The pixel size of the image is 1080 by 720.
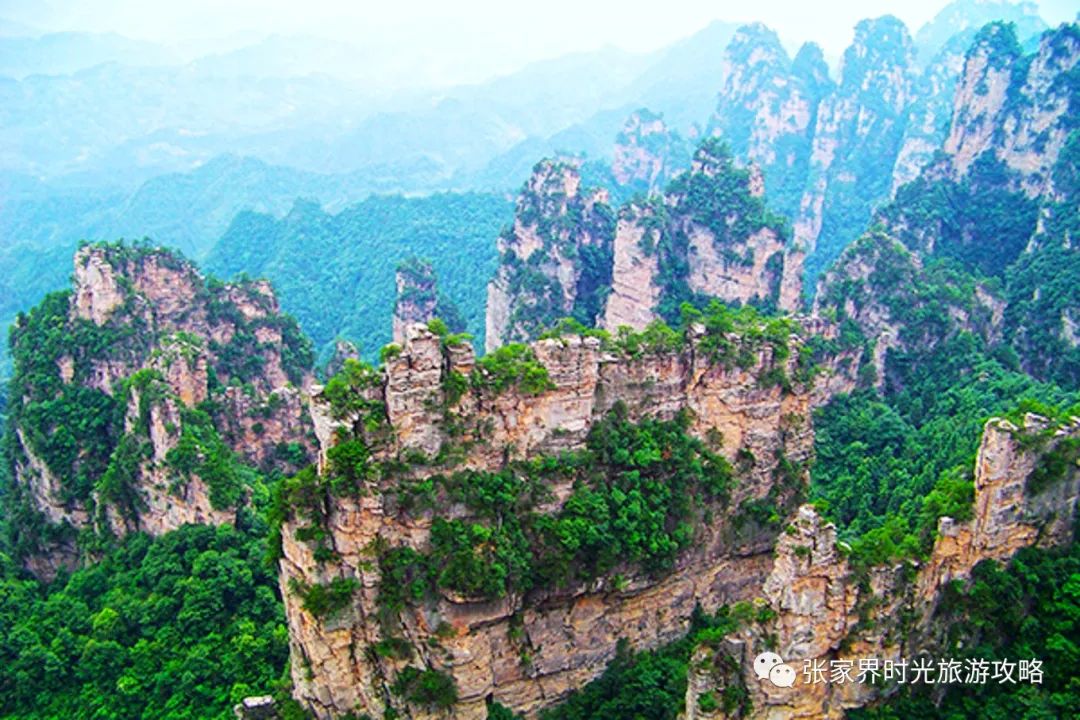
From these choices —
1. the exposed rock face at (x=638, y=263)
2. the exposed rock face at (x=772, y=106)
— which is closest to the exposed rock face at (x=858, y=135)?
the exposed rock face at (x=772, y=106)

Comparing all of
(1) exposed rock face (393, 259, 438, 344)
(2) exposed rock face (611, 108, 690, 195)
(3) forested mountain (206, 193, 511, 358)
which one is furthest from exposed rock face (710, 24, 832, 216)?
(1) exposed rock face (393, 259, 438, 344)

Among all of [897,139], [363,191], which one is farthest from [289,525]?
[363,191]

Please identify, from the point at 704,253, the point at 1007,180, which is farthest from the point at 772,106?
the point at 704,253

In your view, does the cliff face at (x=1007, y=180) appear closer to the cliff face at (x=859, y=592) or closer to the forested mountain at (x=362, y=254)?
the cliff face at (x=859, y=592)

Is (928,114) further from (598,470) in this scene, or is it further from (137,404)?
(137,404)

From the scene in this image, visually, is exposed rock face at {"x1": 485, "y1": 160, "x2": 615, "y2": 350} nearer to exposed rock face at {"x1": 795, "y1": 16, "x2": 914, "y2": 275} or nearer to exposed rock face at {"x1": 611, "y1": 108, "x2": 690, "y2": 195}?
exposed rock face at {"x1": 795, "y1": 16, "x2": 914, "y2": 275}

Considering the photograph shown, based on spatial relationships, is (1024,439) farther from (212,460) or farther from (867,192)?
(867,192)
